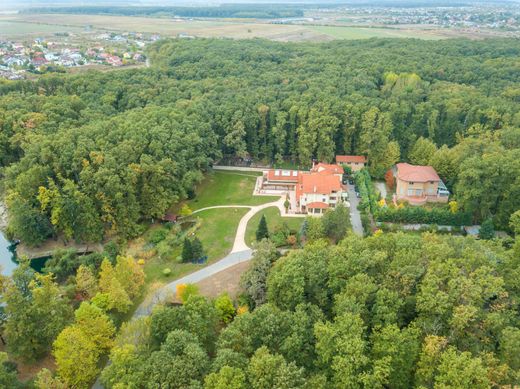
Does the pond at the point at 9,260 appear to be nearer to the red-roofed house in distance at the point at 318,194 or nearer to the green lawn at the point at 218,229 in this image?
the green lawn at the point at 218,229

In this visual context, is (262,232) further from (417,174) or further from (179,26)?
(179,26)

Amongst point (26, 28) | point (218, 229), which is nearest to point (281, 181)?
point (218, 229)

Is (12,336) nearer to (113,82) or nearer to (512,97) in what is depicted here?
(113,82)

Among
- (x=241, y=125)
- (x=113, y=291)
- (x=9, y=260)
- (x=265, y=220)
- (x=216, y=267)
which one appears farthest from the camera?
(x=241, y=125)

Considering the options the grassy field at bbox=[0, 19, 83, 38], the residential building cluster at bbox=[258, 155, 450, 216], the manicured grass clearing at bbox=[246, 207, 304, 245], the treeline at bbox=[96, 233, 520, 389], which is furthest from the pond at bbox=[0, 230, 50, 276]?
the grassy field at bbox=[0, 19, 83, 38]

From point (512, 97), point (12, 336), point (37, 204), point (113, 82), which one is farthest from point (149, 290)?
point (512, 97)

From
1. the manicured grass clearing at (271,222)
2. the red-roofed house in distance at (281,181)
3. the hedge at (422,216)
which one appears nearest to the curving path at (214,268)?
the manicured grass clearing at (271,222)

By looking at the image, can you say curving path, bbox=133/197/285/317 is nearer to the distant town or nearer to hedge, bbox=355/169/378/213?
hedge, bbox=355/169/378/213

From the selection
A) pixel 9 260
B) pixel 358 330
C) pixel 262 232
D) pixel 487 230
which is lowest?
pixel 9 260
